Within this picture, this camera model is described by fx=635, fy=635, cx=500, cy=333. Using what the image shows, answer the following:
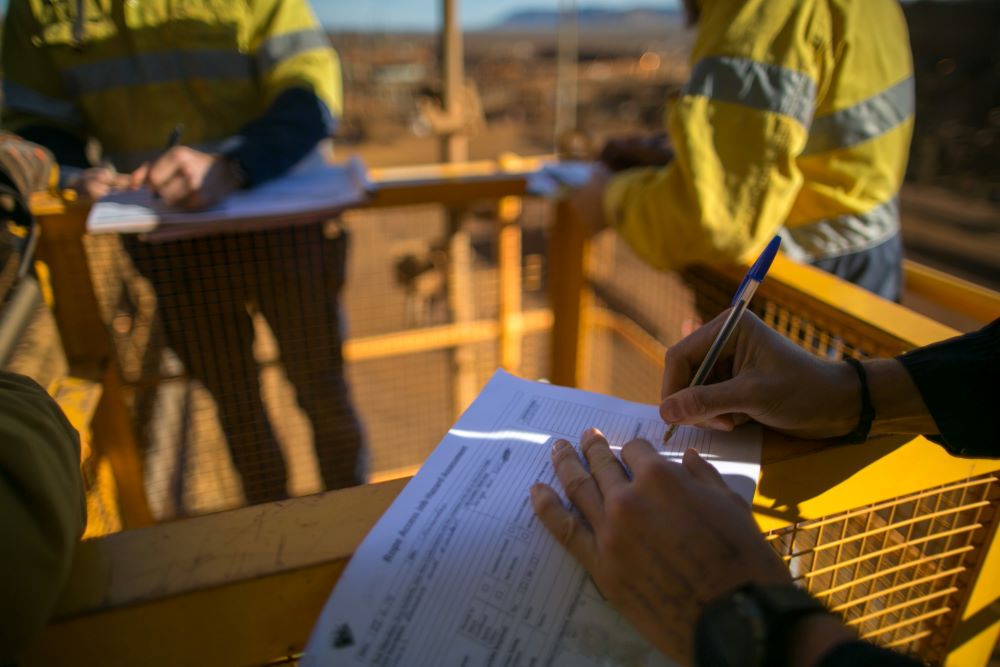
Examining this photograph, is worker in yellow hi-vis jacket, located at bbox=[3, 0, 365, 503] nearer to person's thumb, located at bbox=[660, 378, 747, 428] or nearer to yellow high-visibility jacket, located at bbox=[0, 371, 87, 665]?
yellow high-visibility jacket, located at bbox=[0, 371, 87, 665]

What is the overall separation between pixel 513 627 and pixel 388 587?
0.43ft

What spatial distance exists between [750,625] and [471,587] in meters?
0.27

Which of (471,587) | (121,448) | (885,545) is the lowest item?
(121,448)

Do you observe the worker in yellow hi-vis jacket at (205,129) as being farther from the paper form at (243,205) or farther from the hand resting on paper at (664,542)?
the hand resting on paper at (664,542)

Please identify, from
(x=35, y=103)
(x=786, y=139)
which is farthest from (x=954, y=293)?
(x=35, y=103)

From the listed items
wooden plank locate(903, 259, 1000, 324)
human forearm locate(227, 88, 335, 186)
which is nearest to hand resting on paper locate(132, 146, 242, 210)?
human forearm locate(227, 88, 335, 186)

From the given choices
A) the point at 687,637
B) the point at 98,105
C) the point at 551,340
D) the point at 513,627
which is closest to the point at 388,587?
the point at 513,627

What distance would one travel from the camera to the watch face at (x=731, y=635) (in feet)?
1.80

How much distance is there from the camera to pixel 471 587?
65 cm

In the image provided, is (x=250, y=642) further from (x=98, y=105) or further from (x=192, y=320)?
(x=98, y=105)

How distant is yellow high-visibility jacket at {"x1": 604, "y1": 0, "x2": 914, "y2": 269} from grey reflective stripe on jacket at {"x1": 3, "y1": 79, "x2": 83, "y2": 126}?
1.74 m

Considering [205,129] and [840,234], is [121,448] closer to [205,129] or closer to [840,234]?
[205,129]

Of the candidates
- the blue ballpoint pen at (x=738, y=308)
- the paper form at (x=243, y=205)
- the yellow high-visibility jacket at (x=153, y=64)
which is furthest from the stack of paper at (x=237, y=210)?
the blue ballpoint pen at (x=738, y=308)

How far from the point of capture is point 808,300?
4.41 feet
